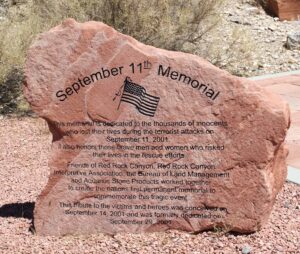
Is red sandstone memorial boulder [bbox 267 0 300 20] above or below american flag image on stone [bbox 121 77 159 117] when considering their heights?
below

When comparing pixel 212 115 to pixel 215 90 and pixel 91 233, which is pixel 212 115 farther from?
pixel 91 233

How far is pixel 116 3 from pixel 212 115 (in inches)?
221

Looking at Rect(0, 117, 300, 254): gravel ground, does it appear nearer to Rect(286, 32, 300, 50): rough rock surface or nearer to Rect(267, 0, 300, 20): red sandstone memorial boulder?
Rect(286, 32, 300, 50): rough rock surface

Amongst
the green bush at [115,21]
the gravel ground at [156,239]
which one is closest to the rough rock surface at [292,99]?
the gravel ground at [156,239]

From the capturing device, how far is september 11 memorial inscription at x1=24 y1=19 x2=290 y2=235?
14.3ft

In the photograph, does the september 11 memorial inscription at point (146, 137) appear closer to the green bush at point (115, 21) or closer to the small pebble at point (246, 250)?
the small pebble at point (246, 250)

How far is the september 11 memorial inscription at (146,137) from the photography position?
14.3 ft

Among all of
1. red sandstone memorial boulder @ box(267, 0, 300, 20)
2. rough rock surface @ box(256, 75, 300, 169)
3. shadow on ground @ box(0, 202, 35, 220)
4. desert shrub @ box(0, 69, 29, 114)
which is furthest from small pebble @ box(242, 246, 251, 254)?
red sandstone memorial boulder @ box(267, 0, 300, 20)

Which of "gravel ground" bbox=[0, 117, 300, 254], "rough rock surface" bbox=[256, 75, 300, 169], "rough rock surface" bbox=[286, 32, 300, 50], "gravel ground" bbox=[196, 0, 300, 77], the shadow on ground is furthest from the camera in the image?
"rough rock surface" bbox=[286, 32, 300, 50]

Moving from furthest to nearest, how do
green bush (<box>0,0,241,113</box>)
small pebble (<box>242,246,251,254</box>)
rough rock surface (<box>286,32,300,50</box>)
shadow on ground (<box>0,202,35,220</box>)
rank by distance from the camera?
rough rock surface (<box>286,32,300,50</box>) < green bush (<box>0,0,241,113</box>) < shadow on ground (<box>0,202,35,220</box>) < small pebble (<box>242,246,251,254</box>)

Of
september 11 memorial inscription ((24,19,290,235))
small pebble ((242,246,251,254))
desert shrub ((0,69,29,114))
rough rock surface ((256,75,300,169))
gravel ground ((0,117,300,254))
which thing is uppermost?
september 11 memorial inscription ((24,19,290,235))

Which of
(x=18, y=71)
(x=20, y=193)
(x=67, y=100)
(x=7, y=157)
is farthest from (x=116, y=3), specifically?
(x=67, y=100)

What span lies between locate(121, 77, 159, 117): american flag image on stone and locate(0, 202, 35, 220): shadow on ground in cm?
126

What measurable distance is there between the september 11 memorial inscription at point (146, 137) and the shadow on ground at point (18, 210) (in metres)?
0.47
